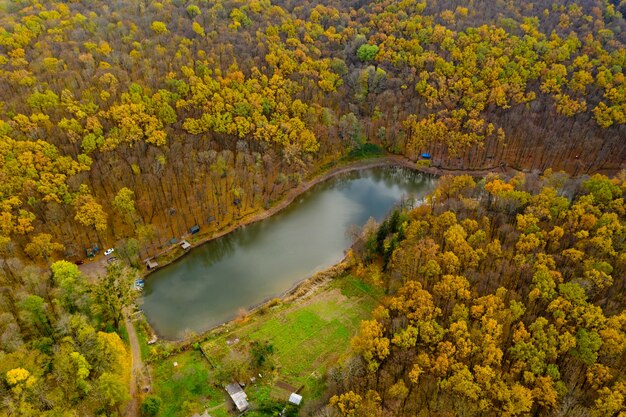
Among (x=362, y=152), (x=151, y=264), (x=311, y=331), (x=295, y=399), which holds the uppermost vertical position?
(x=362, y=152)

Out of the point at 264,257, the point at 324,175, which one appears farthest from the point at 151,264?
the point at 324,175

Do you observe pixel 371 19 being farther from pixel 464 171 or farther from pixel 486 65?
pixel 464 171

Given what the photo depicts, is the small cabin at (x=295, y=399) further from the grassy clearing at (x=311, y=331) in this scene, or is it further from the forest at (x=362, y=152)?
the forest at (x=362, y=152)

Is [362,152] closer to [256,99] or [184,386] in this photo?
[256,99]

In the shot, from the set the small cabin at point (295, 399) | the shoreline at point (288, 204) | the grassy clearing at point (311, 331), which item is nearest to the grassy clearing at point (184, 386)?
the grassy clearing at point (311, 331)

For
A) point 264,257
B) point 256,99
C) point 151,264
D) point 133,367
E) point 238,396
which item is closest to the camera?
point 238,396

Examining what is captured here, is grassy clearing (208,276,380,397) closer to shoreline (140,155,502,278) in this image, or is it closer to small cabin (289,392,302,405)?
small cabin (289,392,302,405)

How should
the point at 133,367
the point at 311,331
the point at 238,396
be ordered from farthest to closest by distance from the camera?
the point at 311,331 < the point at 133,367 < the point at 238,396
